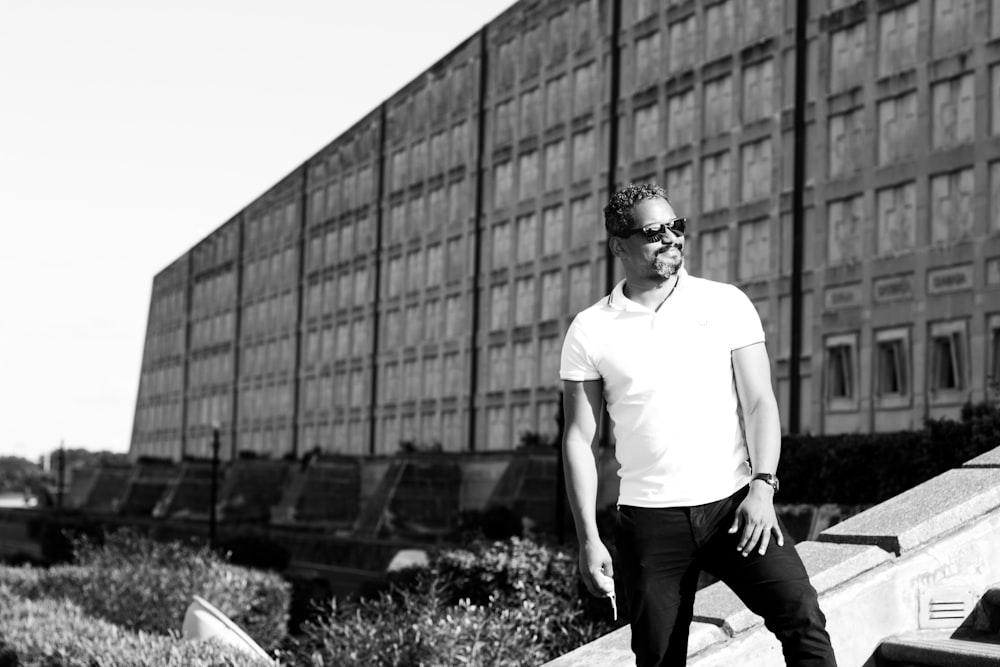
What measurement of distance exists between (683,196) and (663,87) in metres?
4.36

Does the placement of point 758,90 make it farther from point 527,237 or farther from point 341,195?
point 341,195

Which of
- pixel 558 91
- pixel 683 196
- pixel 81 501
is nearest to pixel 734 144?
pixel 683 196

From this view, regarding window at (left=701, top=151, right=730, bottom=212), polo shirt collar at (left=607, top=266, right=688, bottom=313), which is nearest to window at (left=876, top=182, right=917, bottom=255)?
window at (left=701, top=151, right=730, bottom=212)

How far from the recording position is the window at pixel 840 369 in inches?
1711

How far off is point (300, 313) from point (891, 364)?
48751mm

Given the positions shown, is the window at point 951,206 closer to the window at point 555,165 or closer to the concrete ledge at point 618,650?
the window at point 555,165

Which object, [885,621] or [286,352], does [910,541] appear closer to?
[885,621]

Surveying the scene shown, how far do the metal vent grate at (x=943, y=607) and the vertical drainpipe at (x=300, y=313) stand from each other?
75273mm

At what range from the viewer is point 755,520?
537 centimetres

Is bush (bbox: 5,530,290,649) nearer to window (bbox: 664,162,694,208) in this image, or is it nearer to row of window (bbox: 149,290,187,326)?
window (bbox: 664,162,694,208)

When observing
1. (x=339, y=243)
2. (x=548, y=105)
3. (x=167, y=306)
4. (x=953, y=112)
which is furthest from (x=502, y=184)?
(x=167, y=306)

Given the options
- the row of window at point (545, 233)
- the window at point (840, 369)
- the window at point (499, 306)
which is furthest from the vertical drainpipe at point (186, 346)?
the window at point (840, 369)

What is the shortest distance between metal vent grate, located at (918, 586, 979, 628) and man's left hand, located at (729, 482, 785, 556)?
276 cm

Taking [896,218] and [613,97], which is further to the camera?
[613,97]
